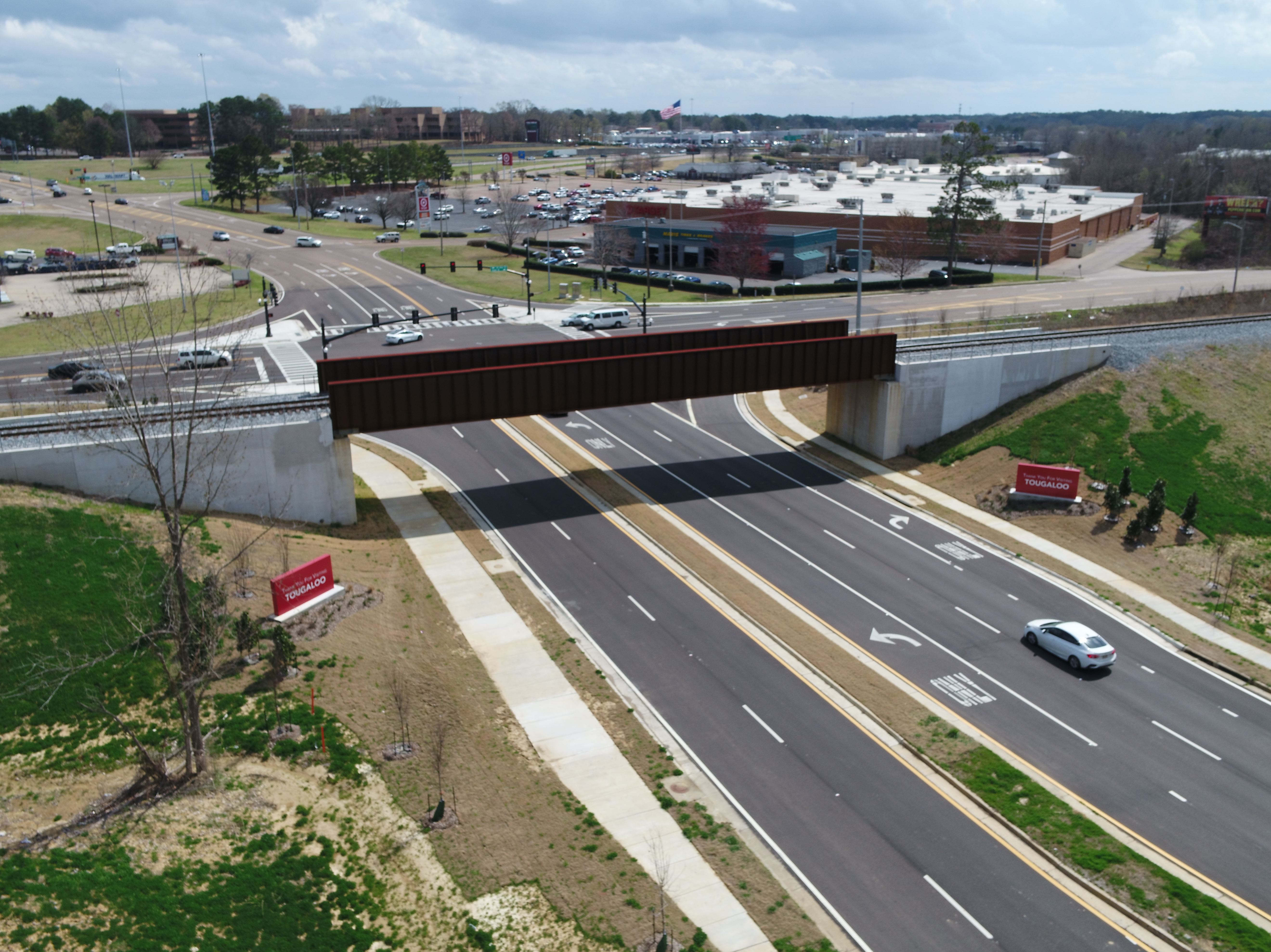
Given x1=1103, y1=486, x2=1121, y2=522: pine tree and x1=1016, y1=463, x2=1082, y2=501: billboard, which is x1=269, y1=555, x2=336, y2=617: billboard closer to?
x1=1016, y1=463, x2=1082, y2=501: billboard

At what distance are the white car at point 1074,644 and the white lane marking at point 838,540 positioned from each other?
9602 millimetres

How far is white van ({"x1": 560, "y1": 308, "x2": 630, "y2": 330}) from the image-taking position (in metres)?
78.8

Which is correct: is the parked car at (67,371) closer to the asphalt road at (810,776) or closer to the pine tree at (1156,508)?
the asphalt road at (810,776)

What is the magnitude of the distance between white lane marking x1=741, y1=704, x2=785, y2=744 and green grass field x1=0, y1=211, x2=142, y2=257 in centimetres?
10248

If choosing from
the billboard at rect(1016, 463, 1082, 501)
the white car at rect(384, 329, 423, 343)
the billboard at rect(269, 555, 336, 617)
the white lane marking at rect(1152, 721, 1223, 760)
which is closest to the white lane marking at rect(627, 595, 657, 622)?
the billboard at rect(269, 555, 336, 617)

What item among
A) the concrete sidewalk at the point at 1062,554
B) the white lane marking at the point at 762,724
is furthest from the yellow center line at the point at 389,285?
the white lane marking at the point at 762,724

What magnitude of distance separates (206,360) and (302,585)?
99.4 feet

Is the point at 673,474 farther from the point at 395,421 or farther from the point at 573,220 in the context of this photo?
the point at 573,220

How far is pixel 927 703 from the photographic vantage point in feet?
106

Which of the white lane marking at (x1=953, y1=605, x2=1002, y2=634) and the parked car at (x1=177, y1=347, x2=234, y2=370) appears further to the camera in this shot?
the parked car at (x1=177, y1=347, x2=234, y2=370)

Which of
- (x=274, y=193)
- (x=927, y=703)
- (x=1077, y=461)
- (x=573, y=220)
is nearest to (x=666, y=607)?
(x=927, y=703)

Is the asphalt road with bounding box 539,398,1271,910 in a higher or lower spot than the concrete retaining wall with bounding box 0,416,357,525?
lower

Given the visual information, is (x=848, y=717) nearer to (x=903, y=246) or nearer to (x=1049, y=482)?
(x=1049, y=482)

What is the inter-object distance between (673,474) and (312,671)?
2460 centimetres
